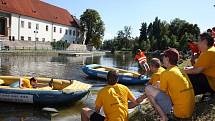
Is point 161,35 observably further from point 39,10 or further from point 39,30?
point 39,30

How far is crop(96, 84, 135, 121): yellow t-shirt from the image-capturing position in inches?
247

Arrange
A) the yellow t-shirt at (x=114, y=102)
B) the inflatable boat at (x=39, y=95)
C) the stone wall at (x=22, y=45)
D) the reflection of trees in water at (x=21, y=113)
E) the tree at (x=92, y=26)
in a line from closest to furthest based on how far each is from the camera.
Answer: the yellow t-shirt at (x=114, y=102), the reflection of trees in water at (x=21, y=113), the inflatable boat at (x=39, y=95), the stone wall at (x=22, y=45), the tree at (x=92, y=26)

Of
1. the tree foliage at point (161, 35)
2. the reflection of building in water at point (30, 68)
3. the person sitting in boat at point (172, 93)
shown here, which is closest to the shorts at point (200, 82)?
the person sitting in boat at point (172, 93)

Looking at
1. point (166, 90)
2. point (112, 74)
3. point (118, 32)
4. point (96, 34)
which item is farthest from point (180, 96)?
point (118, 32)

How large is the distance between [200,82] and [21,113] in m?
7.45

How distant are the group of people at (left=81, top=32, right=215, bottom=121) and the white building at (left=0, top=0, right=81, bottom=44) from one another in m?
54.7

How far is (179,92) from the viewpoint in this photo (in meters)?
5.96

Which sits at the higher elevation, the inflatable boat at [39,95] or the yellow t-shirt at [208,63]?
the yellow t-shirt at [208,63]

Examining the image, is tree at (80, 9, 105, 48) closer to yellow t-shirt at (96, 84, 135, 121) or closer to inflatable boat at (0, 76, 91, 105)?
inflatable boat at (0, 76, 91, 105)

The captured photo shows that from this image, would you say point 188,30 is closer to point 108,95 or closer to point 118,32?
point 118,32

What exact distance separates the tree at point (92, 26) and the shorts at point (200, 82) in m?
83.6

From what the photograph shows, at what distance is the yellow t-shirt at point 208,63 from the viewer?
6.76m

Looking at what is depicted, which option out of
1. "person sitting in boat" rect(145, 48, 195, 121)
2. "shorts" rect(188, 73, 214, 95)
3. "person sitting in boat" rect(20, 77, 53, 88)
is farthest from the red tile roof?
"person sitting in boat" rect(145, 48, 195, 121)

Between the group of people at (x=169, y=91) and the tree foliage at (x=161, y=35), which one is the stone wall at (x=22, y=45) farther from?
the group of people at (x=169, y=91)
